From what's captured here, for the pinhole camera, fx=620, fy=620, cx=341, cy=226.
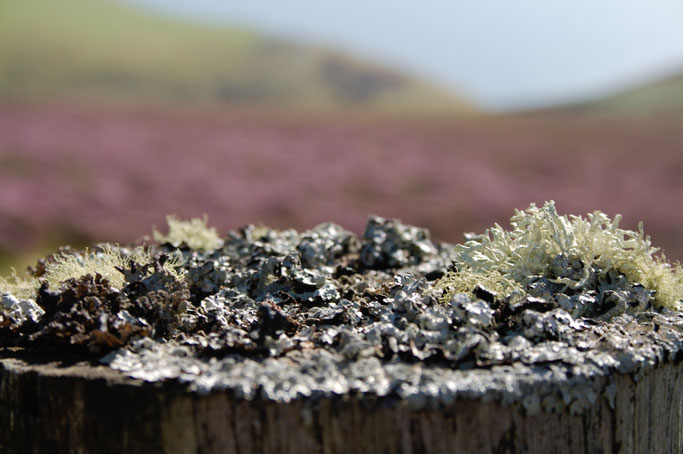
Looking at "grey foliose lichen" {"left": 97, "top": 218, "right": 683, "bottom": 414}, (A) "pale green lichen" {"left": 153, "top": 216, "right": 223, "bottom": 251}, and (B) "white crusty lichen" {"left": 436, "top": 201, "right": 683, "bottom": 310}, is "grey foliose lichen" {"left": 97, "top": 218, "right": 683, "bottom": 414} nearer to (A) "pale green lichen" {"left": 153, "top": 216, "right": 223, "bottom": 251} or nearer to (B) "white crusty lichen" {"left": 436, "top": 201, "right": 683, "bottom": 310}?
(B) "white crusty lichen" {"left": 436, "top": 201, "right": 683, "bottom": 310}

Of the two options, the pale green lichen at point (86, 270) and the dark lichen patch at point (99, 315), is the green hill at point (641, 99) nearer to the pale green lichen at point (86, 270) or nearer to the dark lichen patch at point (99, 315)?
the pale green lichen at point (86, 270)

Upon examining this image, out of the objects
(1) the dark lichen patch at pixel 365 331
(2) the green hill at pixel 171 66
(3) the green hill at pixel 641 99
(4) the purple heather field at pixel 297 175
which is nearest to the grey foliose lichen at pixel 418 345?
(1) the dark lichen patch at pixel 365 331

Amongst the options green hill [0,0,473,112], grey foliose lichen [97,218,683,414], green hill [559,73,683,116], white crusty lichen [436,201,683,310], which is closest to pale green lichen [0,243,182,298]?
grey foliose lichen [97,218,683,414]

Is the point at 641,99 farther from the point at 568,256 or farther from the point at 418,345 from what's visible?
the point at 418,345

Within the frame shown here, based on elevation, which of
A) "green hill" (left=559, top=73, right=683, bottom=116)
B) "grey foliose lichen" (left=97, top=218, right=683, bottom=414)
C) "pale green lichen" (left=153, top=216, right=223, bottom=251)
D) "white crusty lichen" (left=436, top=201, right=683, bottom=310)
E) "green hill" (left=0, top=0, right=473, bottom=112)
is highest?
"green hill" (left=0, top=0, right=473, bottom=112)

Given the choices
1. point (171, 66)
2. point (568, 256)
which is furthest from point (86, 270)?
point (171, 66)

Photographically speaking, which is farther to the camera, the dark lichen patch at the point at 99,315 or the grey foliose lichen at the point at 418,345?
the dark lichen patch at the point at 99,315
